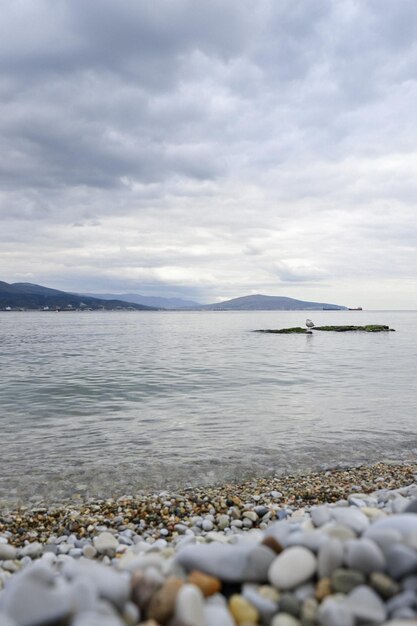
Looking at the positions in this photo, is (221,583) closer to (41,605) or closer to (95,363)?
(41,605)

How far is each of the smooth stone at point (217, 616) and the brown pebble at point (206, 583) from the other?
0.27m

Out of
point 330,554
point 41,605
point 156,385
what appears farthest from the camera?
point 156,385

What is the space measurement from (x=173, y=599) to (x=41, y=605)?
2.93 feet

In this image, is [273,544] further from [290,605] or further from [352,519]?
[352,519]

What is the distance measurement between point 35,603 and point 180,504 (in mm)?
5073

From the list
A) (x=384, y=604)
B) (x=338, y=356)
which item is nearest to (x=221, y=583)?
(x=384, y=604)

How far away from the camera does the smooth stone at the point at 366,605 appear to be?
3.04 metres

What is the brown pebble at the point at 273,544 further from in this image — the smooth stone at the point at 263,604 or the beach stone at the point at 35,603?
the beach stone at the point at 35,603

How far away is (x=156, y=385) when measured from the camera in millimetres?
22672

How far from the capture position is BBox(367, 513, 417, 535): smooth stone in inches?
148

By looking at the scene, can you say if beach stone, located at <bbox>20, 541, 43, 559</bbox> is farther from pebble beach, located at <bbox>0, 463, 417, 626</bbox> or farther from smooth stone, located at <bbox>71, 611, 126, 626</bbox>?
smooth stone, located at <bbox>71, 611, 126, 626</bbox>

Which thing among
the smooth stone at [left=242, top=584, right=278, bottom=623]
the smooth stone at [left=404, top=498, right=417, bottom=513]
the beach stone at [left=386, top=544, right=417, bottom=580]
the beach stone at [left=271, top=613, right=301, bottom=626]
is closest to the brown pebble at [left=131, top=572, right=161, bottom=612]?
the smooth stone at [left=242, top=584, right=278, bottom=623]

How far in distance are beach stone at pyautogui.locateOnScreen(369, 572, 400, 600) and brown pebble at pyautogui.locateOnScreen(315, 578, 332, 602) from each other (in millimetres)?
315

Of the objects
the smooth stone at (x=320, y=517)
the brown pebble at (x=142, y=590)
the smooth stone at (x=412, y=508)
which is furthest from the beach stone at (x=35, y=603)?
the smooth stone at (x=412, y=508)
